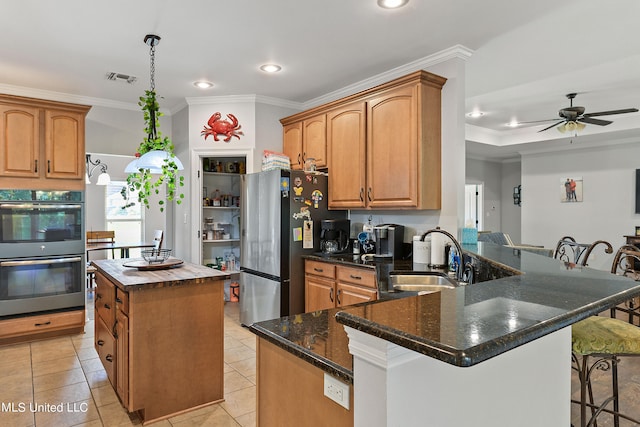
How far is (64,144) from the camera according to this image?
3930 millimetres

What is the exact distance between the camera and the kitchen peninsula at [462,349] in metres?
0.81

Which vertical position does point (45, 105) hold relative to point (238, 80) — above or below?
below

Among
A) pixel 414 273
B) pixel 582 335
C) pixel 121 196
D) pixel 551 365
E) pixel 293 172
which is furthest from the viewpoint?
pixel 121 196

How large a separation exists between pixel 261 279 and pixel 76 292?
1.85 m

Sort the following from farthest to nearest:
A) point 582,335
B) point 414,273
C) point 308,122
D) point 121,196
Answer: point 121,196
point 308,122
point 414,273
point 582,335

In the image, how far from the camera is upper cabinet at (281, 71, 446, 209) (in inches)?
125

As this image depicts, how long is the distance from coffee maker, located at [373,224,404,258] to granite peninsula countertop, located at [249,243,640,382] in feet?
Result: 6.08

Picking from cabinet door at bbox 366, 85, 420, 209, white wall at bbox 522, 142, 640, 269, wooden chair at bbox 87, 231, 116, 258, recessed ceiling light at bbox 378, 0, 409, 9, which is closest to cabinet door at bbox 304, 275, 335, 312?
cabinet door at bbox 366, 85, 420, 209

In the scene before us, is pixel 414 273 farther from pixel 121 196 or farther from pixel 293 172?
pixel 121 196

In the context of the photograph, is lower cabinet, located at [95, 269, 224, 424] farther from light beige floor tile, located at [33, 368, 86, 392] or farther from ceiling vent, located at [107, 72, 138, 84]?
ceiling vent, located at [107, 72, 138, 84]

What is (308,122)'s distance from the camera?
14.1ft

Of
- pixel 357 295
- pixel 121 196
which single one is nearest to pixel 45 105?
pixel 357 295

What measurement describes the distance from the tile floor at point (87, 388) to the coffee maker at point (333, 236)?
46.8 inches

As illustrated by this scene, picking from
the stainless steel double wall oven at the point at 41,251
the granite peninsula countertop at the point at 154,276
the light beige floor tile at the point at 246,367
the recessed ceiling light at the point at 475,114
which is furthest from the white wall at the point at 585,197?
the stainless steel double wall oven at the point at 41,251
